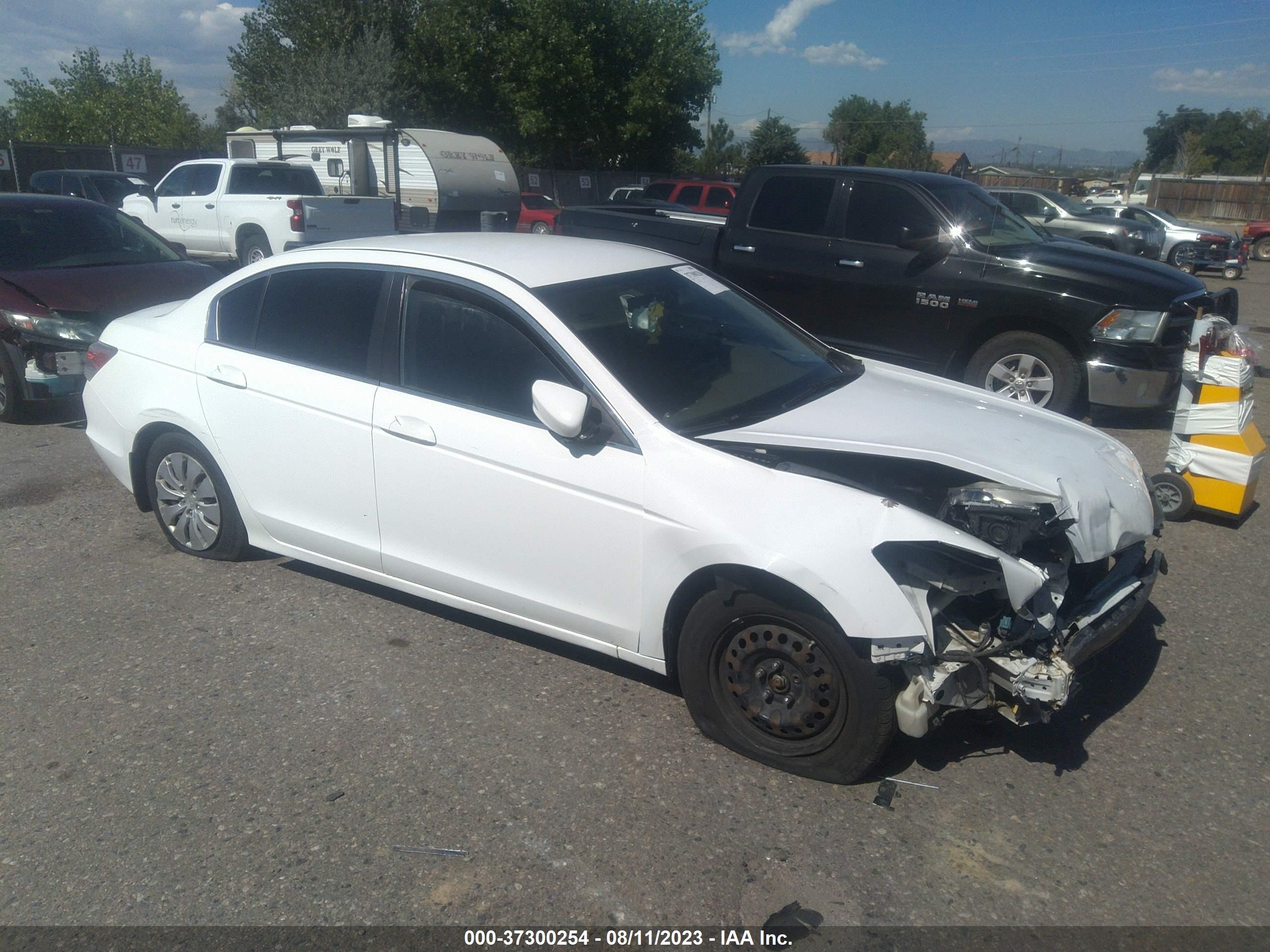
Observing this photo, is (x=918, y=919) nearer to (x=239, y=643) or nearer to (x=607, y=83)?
(x=239, y=643)

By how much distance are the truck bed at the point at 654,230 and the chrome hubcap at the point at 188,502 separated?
4.86 m

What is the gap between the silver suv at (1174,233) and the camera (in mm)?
21781

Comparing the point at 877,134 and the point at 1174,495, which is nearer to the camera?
the point at 1174,495

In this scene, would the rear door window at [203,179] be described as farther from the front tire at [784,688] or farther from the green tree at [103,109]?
the green tree at [103,109]

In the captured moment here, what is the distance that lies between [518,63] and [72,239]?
30089 millimetres

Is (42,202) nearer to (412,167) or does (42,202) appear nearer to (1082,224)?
(412,167)

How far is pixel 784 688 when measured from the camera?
10.6ft

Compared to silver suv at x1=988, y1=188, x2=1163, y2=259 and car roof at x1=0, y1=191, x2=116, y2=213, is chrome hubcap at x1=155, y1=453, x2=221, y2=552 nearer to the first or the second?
car roof at x1=0, y1=191, x2=116, y2=213

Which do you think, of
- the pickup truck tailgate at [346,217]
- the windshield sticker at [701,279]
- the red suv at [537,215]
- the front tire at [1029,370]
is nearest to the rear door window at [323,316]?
the windshield sticker at [701,279]

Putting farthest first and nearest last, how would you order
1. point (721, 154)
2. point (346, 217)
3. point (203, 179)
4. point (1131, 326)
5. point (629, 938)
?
point (721, 154), point (203, 179), point (346, 217), point (1131, 326), point (629, 938)

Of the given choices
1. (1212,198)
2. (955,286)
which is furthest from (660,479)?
(1212,198)

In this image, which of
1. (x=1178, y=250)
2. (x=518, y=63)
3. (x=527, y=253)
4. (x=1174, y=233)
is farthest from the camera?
(x=518, y=63)

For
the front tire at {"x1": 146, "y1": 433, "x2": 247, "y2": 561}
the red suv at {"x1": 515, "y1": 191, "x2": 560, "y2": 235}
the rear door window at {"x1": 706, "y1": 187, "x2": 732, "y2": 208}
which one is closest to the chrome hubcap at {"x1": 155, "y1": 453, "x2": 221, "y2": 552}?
the front tire at {"x1": 146, "y1": 433, "x2": 247, "y2": 561}

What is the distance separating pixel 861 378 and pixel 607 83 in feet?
114
